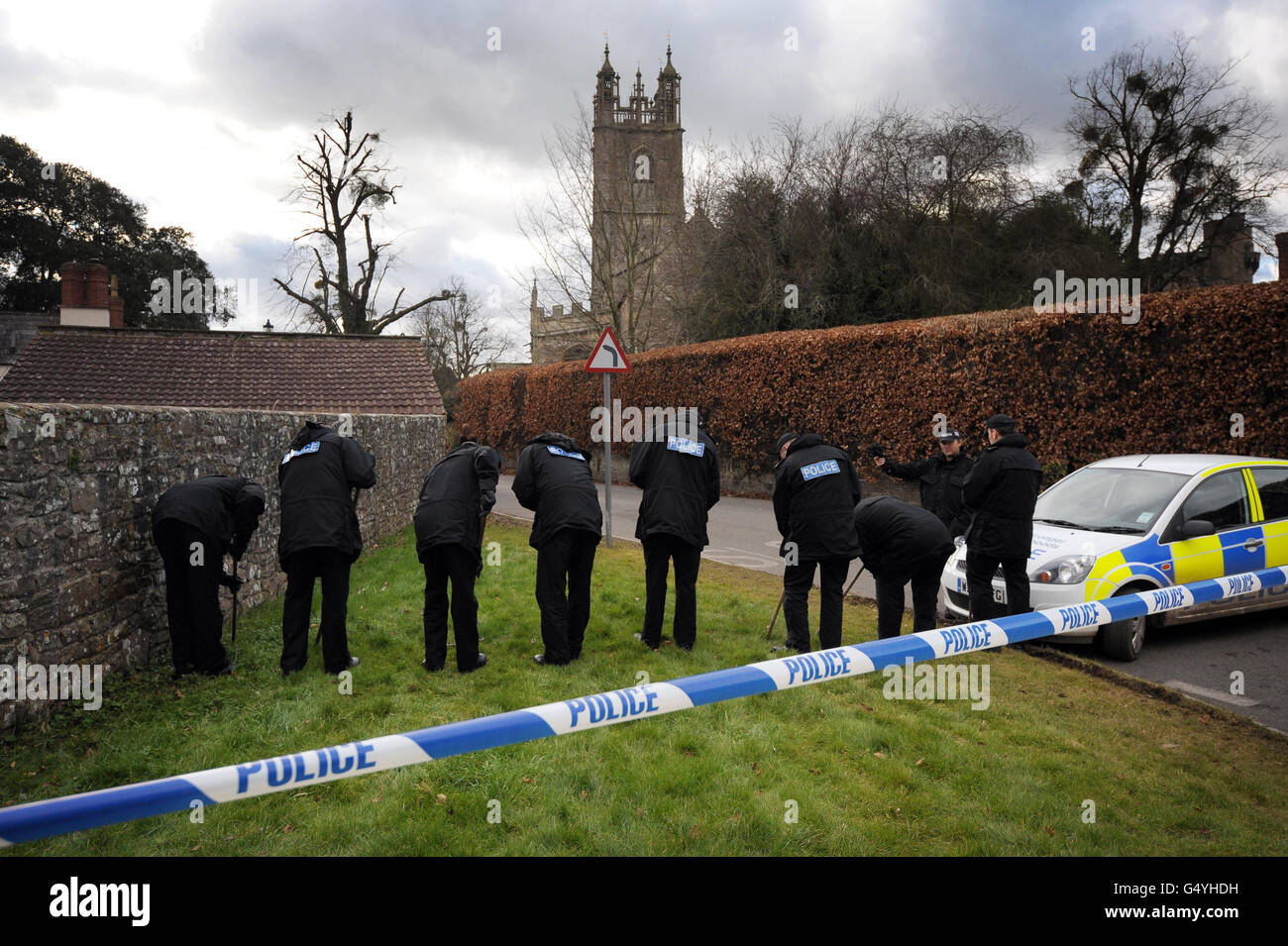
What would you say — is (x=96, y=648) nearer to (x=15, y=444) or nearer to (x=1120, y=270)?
(x=15, y=444)

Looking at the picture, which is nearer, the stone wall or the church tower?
Answer: the stone wall

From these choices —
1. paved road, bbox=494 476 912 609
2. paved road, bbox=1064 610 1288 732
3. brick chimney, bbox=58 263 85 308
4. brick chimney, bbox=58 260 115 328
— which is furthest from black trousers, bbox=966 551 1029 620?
brick chimney, bbox=58 263 85 308

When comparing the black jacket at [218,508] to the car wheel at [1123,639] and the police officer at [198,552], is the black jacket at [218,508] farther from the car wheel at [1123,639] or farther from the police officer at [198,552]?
the car wheel at [1123,639]

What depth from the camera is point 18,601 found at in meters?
4.67

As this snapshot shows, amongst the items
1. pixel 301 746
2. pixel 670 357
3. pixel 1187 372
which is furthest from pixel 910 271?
pixel 301 746

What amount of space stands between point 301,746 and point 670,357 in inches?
727

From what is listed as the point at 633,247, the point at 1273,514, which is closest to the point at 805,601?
the point at 1273,514

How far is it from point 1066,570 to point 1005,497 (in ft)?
3.01

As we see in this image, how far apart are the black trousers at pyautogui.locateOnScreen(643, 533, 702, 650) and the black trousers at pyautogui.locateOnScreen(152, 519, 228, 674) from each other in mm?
3175

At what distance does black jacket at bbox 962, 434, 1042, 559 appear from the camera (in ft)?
21.5

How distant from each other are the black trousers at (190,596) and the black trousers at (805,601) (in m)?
4.20

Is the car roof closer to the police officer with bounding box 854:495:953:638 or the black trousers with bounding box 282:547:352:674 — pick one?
the police officer with bounding box 854:495:953:638

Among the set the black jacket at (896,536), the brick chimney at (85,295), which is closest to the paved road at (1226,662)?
the black jacket at (896,536)

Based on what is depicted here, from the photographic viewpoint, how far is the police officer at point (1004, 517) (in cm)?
657
